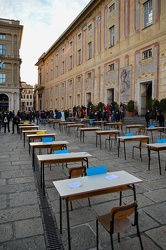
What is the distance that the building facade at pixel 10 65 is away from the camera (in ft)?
129

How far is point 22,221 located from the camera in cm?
331

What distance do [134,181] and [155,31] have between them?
716 inches

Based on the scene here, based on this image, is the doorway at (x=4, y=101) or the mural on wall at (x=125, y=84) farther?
the doorway at (x=4, y=101)

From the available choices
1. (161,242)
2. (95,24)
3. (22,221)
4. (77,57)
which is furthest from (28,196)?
(77,57)

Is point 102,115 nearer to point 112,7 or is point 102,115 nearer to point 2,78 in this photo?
point 112,7

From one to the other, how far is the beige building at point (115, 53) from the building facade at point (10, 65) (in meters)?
8.84

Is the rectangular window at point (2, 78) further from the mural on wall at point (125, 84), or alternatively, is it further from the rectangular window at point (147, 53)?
the rectangular window at point (147, 53)

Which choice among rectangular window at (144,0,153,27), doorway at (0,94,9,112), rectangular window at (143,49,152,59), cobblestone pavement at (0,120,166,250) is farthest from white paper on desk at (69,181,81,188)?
doorway at (0,94,9,112)

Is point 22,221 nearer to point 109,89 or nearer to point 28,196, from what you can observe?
point 28,196

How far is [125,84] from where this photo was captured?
2155 centimetres

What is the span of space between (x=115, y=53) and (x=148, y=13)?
5.23 m

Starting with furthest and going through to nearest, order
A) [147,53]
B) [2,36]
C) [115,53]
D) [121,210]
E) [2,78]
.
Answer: [2,78] → [2,36] → [115,53] → [147,53] → [121,210]

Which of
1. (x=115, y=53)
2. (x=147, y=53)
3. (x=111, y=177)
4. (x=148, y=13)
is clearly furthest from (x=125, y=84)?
(x=111, y=177)

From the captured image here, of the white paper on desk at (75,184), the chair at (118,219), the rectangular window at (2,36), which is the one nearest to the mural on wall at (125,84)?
the white paper on desk at (75,184)
